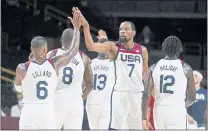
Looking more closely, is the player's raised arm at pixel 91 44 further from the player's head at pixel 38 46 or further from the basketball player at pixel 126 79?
the player's head at pixel 38 46

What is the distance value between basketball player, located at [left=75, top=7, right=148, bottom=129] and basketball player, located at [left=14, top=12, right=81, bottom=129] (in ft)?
2.93

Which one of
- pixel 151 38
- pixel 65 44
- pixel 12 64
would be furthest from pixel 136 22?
pixel 65 44

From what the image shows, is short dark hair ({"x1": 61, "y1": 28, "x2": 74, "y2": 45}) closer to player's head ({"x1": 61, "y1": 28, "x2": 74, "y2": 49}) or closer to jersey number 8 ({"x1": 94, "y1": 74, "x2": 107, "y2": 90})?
player's head ({"x1": 61, "y1": 28, "x2": 74, "y2": 49})

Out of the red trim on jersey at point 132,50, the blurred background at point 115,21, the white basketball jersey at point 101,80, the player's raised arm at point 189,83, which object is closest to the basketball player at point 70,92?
the red trim on jersey at point 132,50

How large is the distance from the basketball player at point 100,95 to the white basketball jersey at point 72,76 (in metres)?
1.85

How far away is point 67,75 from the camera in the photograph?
33.9ft

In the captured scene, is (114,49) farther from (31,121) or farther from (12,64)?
(12,64)

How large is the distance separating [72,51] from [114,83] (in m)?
0.85

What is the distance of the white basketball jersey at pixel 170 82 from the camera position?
9.54m

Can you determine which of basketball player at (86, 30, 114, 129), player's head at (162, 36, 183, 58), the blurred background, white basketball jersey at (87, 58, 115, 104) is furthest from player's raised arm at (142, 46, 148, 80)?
the blurred background

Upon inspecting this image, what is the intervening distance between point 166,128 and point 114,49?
1.30 meters

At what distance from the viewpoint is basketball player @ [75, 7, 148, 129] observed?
391 inches

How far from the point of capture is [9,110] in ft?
52.9

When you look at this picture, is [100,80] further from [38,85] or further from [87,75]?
[38,85]
